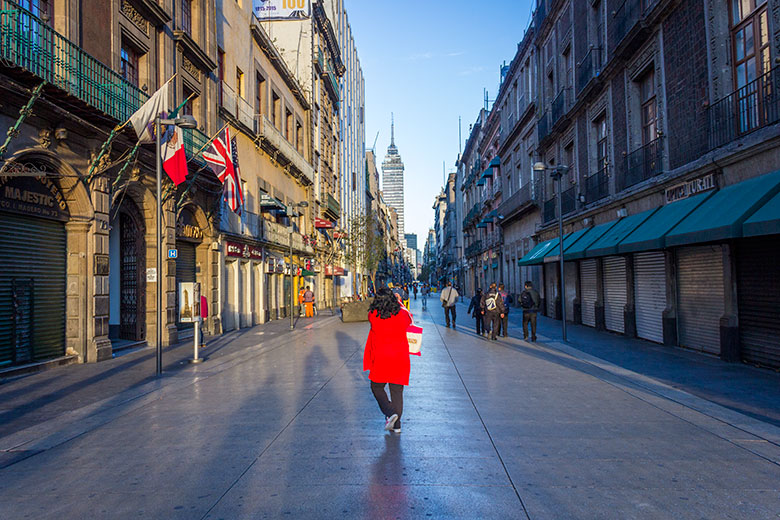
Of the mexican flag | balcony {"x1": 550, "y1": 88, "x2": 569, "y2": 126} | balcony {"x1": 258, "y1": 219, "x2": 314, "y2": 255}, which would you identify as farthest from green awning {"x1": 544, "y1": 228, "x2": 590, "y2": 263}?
the mexican flag

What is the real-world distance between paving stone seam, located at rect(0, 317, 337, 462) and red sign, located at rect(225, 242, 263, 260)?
10.1 metres

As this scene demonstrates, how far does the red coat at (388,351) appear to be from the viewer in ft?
20.0

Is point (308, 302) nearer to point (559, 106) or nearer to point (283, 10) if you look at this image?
point (559, 106)

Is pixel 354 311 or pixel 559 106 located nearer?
pixel 559 106

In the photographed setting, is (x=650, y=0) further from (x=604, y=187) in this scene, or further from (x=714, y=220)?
(x=714, y=220)

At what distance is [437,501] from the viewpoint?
13.6 feet

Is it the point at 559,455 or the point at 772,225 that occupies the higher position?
the point at 772,225

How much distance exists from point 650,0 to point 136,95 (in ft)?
45.8

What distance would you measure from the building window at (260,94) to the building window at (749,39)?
2048 cm

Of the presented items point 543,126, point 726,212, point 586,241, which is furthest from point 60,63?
point 543,126

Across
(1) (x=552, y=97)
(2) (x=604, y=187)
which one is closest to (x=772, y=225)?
(2) (x=604, y=187)

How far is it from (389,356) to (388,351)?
0.06 meters

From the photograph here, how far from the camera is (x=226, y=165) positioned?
16594 millimetres

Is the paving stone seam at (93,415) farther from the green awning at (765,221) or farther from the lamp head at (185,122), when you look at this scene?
the green awning at (765,221)
